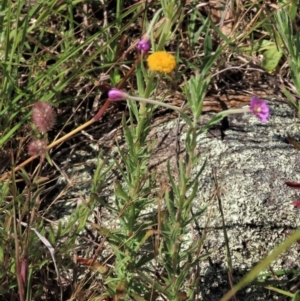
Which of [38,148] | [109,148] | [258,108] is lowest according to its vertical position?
[109,148]

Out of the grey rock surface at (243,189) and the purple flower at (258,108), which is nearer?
the purple flower at (258,108)

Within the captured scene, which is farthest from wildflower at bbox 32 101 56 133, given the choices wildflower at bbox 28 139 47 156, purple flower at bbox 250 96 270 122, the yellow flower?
purple flower at bbox 250 96 270 122

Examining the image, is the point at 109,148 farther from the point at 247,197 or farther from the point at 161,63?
the point at 161,63

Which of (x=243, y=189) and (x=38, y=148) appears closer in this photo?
(x=38, y=148)

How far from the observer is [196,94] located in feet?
4.41

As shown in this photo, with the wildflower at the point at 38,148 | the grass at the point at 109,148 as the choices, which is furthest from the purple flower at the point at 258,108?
the wildflower at the point at 38,148

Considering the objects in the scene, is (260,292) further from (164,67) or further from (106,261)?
(164,67)

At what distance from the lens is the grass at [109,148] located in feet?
4.99

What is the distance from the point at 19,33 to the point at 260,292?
1.15 meters

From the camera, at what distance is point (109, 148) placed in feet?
7.16

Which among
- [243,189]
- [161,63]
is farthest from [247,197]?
[161,63]

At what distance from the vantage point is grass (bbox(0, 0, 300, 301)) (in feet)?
4.99

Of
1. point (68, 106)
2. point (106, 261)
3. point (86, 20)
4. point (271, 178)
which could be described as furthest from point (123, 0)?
point (106, 261)

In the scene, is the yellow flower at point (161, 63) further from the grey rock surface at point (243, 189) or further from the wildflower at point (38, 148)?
the grey rock surface at point (243, 189)
